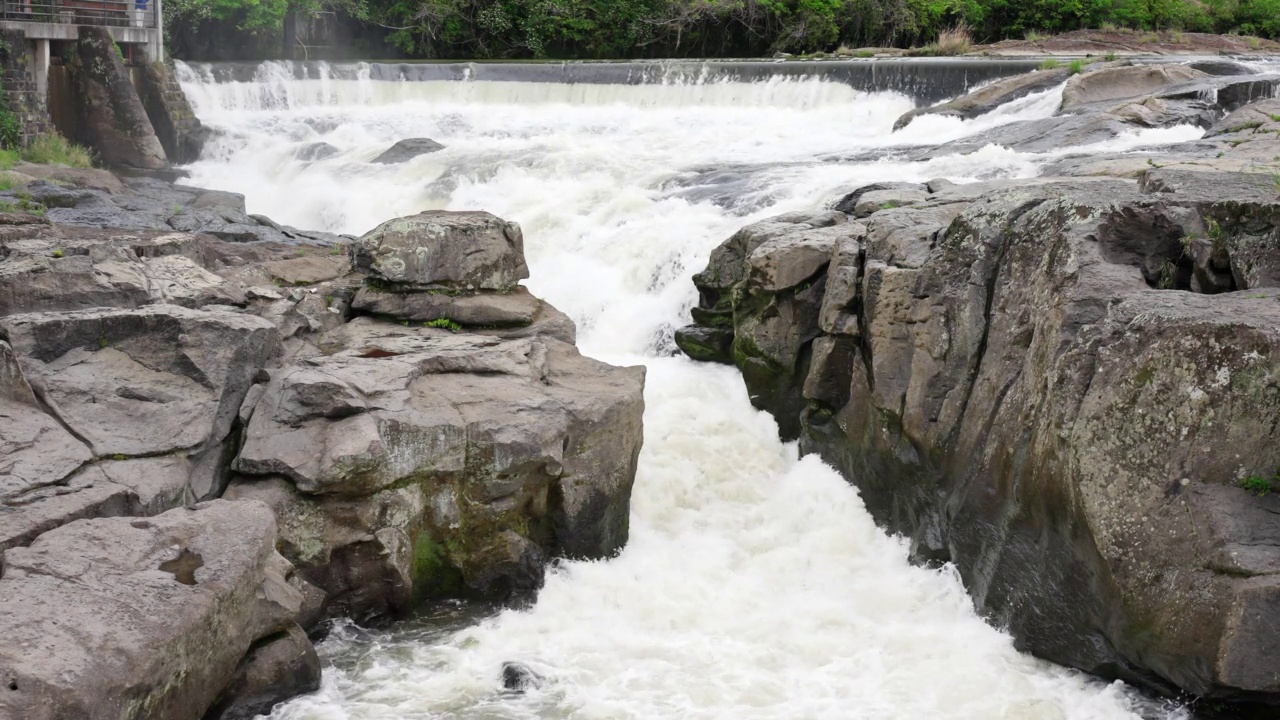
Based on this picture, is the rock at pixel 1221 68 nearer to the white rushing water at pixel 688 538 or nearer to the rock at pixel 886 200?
the white rushing water at pixel 688 538

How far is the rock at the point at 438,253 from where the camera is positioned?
9445 mm

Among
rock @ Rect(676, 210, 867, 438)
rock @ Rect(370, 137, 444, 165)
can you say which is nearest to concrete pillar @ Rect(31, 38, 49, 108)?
rock @ Rect(370, 137, 444, 165)

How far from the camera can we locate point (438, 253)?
9492mm

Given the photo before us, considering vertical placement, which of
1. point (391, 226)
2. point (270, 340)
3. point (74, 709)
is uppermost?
point (391, 226)

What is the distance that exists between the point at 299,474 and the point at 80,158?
1427cm

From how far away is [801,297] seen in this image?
10.1 metres

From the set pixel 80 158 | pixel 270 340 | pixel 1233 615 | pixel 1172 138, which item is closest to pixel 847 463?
pixel 1233 615

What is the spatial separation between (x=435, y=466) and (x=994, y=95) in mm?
13573

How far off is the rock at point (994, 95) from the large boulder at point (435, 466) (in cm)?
1110

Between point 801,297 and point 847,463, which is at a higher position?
point 801,297

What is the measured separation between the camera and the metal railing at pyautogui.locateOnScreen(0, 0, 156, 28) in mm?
20047

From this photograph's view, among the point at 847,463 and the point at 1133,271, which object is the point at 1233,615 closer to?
the point at 1133,271

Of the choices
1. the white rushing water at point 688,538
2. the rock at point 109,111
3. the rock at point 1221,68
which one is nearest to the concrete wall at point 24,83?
the rock at point 109,111

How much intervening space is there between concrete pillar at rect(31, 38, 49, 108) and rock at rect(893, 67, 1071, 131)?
1423 centimetres
